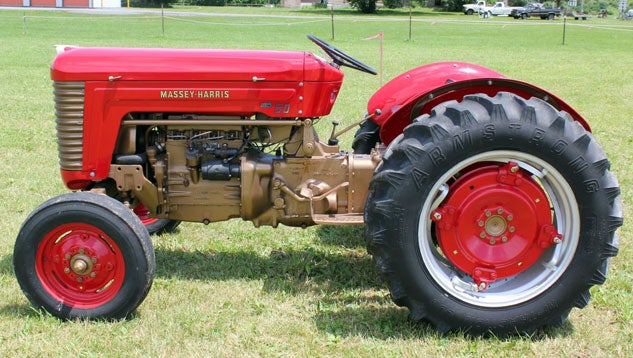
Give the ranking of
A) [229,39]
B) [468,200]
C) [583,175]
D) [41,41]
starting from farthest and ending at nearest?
[229,39] → [41,41] → [468,200] → [583,175]

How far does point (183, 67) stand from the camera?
157 inches

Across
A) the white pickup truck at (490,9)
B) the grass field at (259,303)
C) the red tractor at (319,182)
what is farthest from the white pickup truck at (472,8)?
the red tractor at (319,182)

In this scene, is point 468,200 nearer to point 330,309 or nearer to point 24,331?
point 330,309

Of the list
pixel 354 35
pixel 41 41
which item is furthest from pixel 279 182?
pixel 354 35

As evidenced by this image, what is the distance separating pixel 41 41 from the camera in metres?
23.0

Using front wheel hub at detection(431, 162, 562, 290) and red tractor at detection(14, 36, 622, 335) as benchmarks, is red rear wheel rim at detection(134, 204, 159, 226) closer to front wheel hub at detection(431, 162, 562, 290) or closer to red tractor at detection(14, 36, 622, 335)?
red tractor at detection(14, 36, 622, 335)

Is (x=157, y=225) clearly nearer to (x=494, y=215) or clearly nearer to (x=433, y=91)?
(x=433, y=91)

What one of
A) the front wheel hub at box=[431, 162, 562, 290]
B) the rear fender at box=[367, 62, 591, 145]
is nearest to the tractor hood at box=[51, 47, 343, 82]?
A: the rear fender at box=[367, 62, 591, 145]

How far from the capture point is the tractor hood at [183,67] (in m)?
3.94

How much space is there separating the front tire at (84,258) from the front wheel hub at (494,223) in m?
1.70

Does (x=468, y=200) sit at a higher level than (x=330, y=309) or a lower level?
higher

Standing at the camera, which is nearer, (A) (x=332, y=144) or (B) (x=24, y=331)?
(B) (x=24, y=331)

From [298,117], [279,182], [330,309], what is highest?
[298,117]

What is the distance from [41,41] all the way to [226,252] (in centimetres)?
2080
